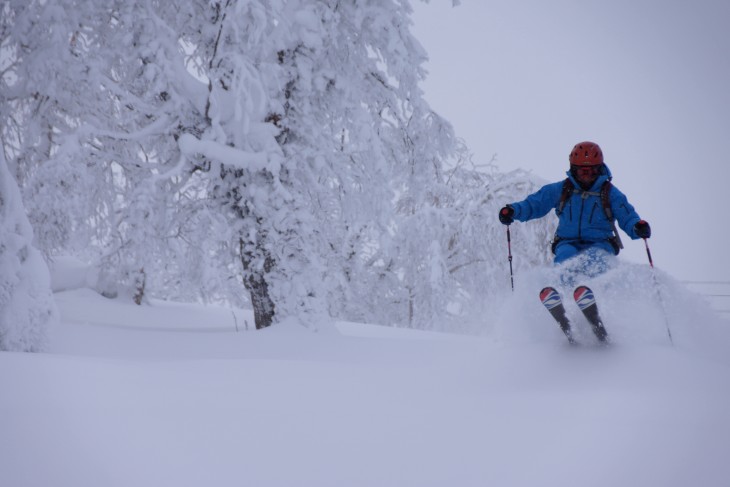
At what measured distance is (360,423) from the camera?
89.2 inches

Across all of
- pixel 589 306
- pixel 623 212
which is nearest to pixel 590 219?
pixel 623 212

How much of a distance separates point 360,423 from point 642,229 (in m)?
3.34

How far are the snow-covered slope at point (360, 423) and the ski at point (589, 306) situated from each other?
0.29m

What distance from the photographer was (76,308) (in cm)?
921

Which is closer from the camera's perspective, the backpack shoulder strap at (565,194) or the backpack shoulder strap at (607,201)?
the backpack shoulder strap at (607,201)

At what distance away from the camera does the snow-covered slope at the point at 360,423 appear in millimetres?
1772

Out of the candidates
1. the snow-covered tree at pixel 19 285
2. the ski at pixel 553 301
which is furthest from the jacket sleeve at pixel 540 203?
the snow-covered tree at pixel 19 285

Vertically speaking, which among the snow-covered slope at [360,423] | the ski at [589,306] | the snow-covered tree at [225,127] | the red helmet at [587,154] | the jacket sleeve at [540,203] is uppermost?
the snow-covered tree at [225,127]

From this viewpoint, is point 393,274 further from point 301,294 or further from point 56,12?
point 56,12

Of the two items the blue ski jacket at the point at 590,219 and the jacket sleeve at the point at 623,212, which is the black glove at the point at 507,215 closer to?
the blue ski jacket at the point at 590,219

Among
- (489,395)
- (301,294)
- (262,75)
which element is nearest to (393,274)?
(301,294)

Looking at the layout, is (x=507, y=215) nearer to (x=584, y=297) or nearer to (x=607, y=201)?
(x=607, y=201)

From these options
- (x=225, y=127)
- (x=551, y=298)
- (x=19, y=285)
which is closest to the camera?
(x=19, y=285)

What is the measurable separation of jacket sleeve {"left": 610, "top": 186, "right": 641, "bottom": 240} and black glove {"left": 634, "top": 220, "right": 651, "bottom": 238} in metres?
0.07
